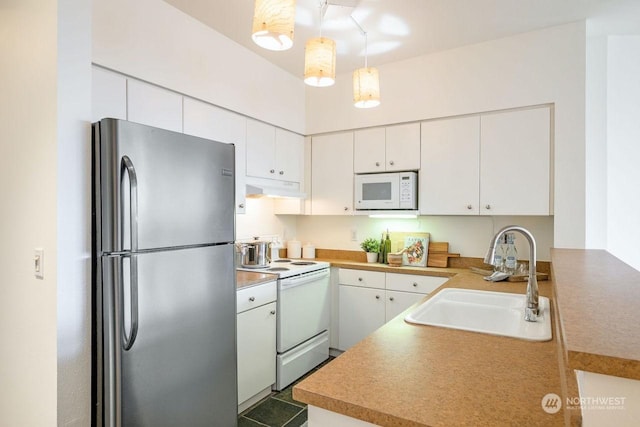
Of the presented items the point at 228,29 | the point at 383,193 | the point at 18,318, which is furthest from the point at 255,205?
the point at 18,318

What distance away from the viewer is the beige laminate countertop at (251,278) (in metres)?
2.39

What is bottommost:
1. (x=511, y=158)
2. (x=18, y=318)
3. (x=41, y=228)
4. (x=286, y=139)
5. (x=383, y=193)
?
(x=18, y=318)

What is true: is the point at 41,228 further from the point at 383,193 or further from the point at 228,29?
the point at 383,193

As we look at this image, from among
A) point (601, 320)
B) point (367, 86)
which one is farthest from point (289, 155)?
point (601, 320)

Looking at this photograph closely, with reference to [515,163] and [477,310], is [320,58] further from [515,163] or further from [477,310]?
[515,163]

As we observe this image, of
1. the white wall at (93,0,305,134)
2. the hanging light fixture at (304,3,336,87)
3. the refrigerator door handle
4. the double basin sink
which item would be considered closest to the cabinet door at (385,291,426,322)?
the double basin sink

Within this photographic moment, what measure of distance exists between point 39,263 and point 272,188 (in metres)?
1.82

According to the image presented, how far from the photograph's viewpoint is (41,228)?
1.60 metres

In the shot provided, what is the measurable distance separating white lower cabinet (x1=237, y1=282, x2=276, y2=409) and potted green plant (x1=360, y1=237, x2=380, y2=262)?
1.10m

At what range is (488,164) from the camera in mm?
2785

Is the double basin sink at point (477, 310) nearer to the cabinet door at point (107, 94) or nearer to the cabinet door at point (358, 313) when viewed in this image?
the cabinet door at point (358, 313)

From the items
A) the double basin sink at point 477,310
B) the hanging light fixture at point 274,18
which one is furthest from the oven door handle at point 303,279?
the hanging light fixture at point 274,18

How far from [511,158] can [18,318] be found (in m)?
3.10

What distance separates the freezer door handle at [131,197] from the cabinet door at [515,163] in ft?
7.76
